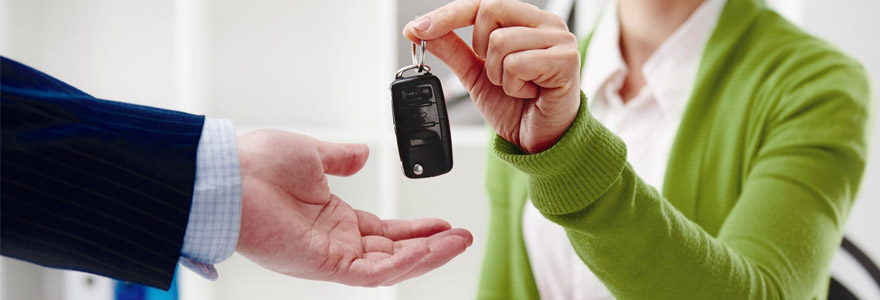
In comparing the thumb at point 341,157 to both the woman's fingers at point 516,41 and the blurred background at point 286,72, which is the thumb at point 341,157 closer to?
the woman's fingers at point 516,41

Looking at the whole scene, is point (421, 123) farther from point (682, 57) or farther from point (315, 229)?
point (682, 57)

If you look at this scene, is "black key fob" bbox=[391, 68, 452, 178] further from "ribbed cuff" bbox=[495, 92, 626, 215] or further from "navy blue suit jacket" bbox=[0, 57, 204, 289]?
"navy blue suit jacket" bbox=[0, 57, 204, 289]

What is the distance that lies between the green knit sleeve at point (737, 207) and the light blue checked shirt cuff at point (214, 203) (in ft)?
0.97

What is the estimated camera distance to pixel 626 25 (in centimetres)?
124

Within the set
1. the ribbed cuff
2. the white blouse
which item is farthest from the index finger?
the white blouse

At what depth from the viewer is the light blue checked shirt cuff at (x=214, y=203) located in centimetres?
69

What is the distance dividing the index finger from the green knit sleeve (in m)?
0.16

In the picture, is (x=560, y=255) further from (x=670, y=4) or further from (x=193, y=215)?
(x=193, y=215)

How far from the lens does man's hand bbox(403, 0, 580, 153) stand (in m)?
0.61

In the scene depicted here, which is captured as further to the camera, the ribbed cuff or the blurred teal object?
the blurred teal object

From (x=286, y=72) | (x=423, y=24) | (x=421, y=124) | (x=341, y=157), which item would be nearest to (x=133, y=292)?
(x=286, y=72)

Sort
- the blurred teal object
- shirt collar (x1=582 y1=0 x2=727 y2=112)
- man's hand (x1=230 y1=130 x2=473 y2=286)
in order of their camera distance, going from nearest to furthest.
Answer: man's hand (x1=230 y1=130 x2=473 y2=286)
shirt collar (x1=582 y1=0 x2=727 y2=112)
the blurred teal object

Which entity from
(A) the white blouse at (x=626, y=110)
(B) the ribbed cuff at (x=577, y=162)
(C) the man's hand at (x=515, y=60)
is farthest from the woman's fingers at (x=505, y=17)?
(A) the white blouse at (x=626, y=110)

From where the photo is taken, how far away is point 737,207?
934 millimetres
